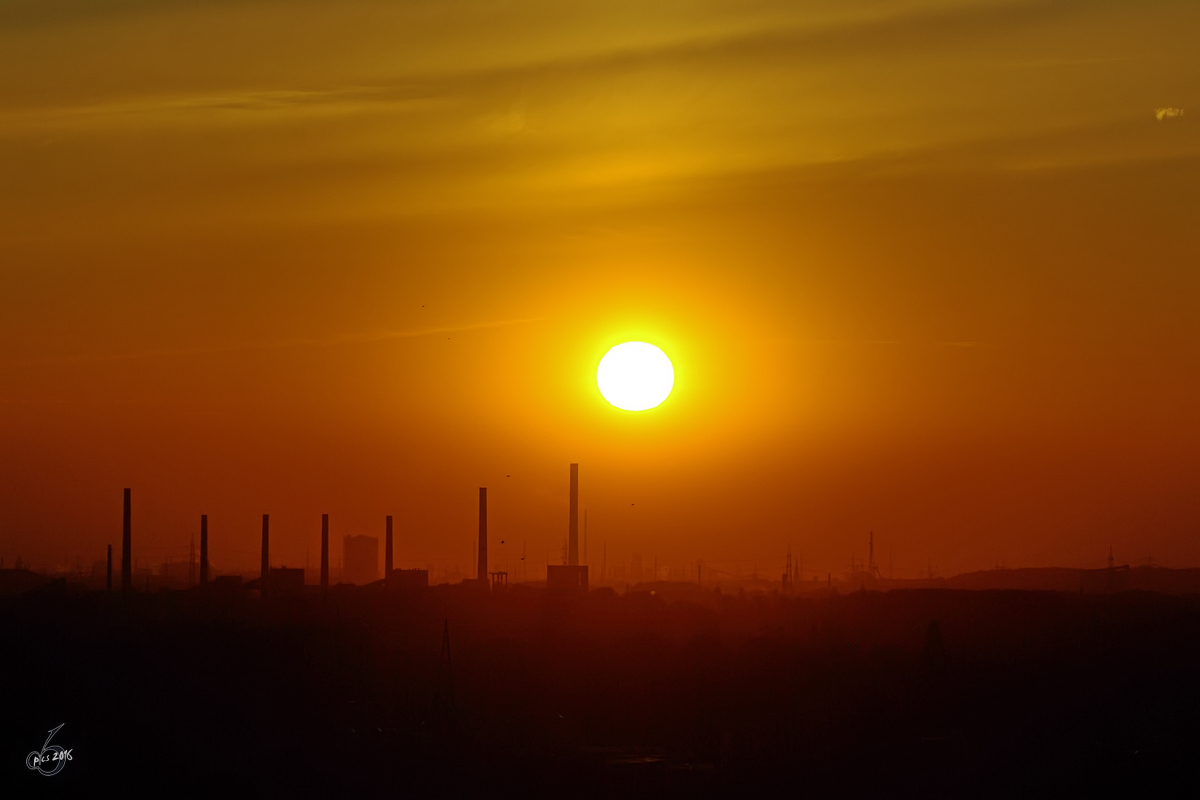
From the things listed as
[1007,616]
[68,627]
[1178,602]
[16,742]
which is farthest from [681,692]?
[1178,602]

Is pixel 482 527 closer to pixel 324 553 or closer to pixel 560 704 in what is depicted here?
pixel 324 553

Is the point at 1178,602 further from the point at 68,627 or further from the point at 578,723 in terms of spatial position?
the point at 68,627

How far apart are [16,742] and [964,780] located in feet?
68.7

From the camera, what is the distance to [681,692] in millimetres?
49688

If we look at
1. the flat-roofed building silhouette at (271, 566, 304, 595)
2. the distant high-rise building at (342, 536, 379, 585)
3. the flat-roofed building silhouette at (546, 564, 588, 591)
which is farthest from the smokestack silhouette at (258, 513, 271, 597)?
the distant high-rise building at (342, 536, 379, 585)

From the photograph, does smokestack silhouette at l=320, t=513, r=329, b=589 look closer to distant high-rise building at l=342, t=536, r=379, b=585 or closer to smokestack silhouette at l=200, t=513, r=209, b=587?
smokestack silhouette at l=200, t=513, r=209, b=587

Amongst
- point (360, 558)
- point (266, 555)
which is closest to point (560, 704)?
point (266, 555)
